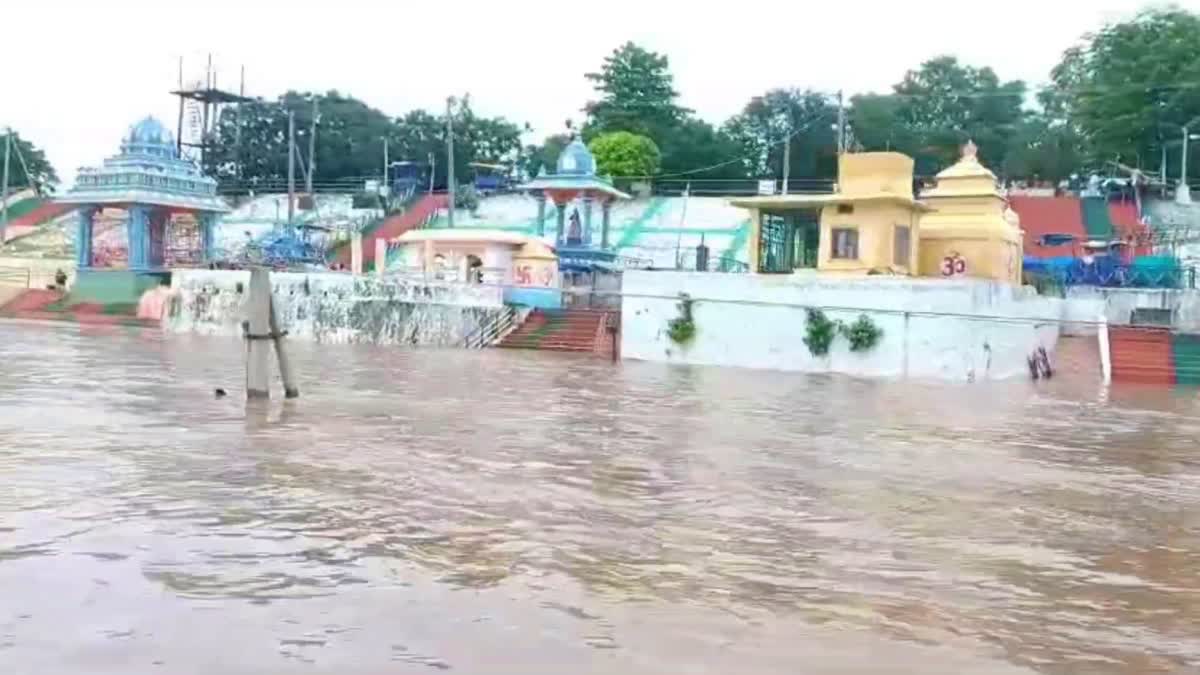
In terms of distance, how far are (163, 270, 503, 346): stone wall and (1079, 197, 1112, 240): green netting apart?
24.5 m

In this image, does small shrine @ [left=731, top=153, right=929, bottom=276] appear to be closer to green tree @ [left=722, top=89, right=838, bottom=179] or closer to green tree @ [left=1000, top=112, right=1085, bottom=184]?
green tree @ [left=722, top=89, right=838, bottom=179]

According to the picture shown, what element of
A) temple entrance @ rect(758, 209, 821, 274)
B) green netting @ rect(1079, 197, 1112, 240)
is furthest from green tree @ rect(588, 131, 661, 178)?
temple entrance @ rect(758, 209, 821, 274)

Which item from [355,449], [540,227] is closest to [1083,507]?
[355,449]

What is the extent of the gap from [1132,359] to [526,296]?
14.4m

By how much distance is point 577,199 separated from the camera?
1646 inches

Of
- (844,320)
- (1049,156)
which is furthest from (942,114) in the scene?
(844,320)

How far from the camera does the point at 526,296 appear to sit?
105 feet

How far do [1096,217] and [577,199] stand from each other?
20052mm

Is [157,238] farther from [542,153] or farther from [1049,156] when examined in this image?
[1049,156]

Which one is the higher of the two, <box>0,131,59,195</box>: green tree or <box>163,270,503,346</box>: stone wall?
<box>0,131,59,195</box>: green tree

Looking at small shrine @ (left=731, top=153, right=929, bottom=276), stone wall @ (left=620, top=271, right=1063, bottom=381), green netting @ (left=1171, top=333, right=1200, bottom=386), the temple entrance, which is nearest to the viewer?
stone wall @ (left=620, top=271, right=1063, bottom=381)

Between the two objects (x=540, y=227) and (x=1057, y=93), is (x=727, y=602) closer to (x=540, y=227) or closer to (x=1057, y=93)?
(x=540, y=227)

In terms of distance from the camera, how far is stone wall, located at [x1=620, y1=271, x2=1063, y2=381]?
75.7 ft

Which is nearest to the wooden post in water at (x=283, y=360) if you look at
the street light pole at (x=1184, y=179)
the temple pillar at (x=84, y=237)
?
the temple pillar at (x=84, y=237)
